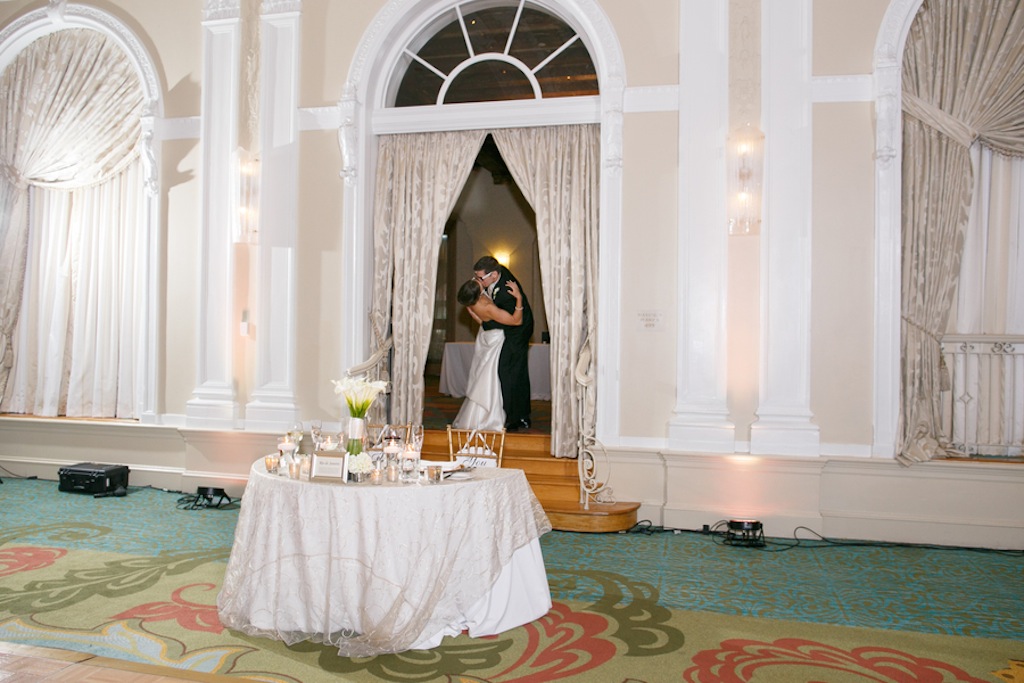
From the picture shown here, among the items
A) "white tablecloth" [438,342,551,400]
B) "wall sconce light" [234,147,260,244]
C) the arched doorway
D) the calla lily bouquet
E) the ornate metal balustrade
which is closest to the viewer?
the calla lily bouquet

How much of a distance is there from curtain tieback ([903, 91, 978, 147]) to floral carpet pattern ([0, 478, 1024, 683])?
10.3 ft

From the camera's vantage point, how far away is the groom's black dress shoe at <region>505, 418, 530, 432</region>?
7.02 metres

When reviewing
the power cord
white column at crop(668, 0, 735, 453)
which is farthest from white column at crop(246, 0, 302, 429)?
white column at crop(668, 0, 735, 453)

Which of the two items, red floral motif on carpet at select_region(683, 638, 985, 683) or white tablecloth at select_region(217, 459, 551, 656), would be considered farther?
white tablecloth at select_region(217, 459, 551, 656)

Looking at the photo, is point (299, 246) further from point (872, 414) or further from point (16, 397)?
point (872, 414)

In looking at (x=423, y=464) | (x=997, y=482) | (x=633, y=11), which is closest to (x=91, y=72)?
(x=633, y=11)

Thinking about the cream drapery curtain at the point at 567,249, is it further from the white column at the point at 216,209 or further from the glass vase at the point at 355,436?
the glass vase at the point at 355,436

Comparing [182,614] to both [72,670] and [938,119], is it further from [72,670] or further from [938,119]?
[938,119]

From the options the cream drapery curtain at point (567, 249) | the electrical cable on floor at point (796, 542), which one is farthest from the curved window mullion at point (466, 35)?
the electrical cable on floor at point (796, 542)

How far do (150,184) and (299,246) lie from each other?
172 cm

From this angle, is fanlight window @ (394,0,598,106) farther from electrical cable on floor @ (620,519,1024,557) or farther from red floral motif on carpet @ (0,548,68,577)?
red floral motif on carpet @ (0,548,68,577)

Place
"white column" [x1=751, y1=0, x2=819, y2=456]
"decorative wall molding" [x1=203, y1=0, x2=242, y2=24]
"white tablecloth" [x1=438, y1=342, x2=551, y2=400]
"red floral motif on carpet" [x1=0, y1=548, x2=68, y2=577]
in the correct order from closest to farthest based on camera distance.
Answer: "red floral motif on carpet" [x1=0, y1=548, x2=68, y2=577] → "white column" [x1=751, y1=0, x2=819, y2=456] → "decorative wall molding" [x1=203, y1=0, x2=242, y2=24] → "white tablecloth" [x1=438, y1=342, x2=551, y2=400]

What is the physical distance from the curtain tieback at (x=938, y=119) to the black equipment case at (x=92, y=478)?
24.4ft

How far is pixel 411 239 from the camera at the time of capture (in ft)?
22.8
